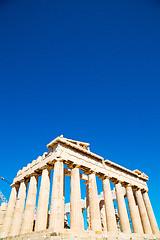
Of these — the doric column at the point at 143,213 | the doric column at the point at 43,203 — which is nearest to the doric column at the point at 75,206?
the doric column at the point at 43,203

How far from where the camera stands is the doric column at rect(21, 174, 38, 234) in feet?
55.3

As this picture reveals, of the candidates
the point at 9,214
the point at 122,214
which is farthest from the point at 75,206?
the point at 9,214

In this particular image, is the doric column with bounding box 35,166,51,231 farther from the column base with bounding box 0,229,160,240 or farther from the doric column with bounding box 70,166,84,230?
the doric column with bounding box 70,166,84,230

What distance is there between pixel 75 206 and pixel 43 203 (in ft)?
10.3

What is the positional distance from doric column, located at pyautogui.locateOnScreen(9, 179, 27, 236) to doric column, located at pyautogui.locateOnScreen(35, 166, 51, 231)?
4.12 metres

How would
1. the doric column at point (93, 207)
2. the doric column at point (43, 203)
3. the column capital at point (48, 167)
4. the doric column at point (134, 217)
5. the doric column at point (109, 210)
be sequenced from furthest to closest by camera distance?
1. the doric column at point (134, 217)
2. the column capital at point (48, 167)
3. the doric column at point (109, 210)
4. the doric column at point (93, 207)
5. the doric column at point (43, 203)

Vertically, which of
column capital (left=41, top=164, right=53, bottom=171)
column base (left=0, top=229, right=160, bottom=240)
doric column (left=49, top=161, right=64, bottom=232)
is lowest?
column base (left=0, top=229, right=160, bottom=240)

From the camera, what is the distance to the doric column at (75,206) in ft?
52.2

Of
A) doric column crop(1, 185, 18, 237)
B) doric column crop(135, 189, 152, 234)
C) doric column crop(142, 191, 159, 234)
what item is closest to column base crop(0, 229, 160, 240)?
doric column crop(1, 185, 18, 237)

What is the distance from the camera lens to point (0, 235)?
62.5 ft

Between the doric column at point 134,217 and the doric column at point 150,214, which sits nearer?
the doric column at point 134,217

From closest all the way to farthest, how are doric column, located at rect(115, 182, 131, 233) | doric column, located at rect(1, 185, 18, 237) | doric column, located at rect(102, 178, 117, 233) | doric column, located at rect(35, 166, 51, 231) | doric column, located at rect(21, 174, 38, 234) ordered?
doric column, located at rect(35, 166, 51, 231), doric column, located at rect(21, 174, 38, 234), doric column, located at rect(102, 178, 117, 233), doric column, located at rect(1, 185, 18, 237), doric column, located at rect(115, 182, 131, 233)

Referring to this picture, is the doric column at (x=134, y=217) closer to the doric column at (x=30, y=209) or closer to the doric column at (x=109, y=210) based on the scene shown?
the doric column at (x=109, y=210)

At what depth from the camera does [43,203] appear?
16.8m
